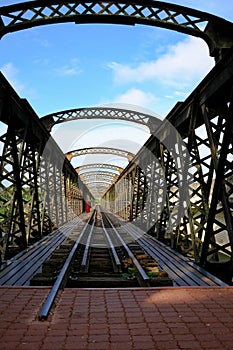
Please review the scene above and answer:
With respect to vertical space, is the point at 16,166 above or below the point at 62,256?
above

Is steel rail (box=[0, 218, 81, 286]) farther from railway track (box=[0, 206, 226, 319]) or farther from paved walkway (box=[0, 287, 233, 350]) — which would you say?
paved walkway (box=[0, 287, 233, 350])

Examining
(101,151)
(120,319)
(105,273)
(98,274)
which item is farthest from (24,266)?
(101,151)

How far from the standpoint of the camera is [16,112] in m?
7.38

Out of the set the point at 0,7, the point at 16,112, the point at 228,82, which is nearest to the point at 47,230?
the point at 16,112

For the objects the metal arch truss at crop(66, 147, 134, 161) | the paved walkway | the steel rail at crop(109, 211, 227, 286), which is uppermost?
the metal arch truss at crop(66, 147, 134, 161)

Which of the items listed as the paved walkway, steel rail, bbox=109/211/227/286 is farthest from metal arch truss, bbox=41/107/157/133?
the paved walkway

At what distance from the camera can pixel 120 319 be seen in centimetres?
329

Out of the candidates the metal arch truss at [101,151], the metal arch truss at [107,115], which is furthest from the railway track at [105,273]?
the metal arch truss at [101,151]

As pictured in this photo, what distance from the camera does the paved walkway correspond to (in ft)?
8.87

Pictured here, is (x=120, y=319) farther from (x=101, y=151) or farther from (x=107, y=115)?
(x=101, y=151)

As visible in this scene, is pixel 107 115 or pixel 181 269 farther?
pixel 107 115

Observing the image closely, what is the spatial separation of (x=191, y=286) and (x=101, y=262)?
348 centimetres

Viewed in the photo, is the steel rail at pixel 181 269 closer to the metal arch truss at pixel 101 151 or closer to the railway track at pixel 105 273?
the railway track at pixel 105 273

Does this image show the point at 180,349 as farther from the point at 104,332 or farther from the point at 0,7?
the point at 0,7
